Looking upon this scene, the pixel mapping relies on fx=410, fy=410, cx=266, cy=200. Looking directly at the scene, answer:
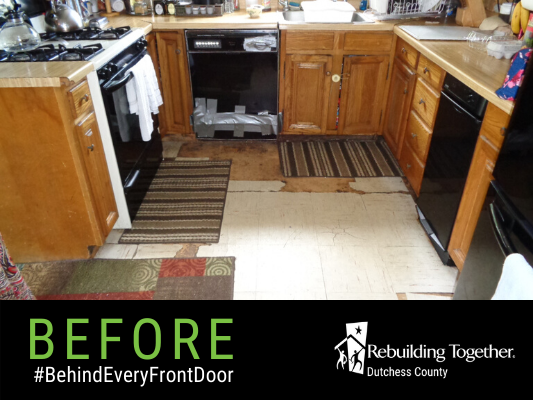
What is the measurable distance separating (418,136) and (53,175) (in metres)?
1.86

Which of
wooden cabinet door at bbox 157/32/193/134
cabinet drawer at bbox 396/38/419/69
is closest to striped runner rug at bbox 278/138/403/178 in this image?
cabinet drawer at bbox 396/38/419/69

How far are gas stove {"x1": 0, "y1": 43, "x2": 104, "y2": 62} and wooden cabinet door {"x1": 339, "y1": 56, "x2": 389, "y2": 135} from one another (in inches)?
68.3

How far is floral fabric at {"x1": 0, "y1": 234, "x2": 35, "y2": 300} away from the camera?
1.35 m

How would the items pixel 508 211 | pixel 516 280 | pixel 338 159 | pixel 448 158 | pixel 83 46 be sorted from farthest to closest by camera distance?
pixel 338 159 < pixel 83 46 < pixel 448 158 < pixel 508 211 < pixel 516 280

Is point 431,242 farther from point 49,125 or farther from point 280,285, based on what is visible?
point 49,125

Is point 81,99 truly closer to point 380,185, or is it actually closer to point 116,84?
point 116,84

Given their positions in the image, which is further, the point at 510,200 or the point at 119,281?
the point at 119,281

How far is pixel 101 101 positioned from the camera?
5.98ft

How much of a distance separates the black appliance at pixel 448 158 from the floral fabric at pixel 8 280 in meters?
1.76

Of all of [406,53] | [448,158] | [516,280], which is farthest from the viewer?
[406,53]

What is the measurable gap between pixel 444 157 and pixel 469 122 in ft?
0.86

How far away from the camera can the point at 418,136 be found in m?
2.30

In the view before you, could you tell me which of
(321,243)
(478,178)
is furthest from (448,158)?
(321,243)
